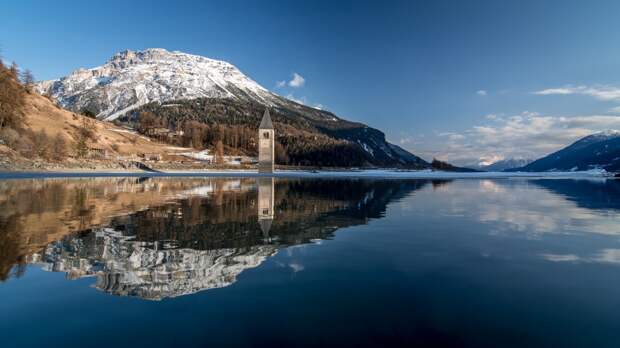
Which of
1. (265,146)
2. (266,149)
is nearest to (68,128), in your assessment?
(265,146)

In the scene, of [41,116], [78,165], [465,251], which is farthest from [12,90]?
[465,251]

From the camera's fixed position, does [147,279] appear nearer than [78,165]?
Yes

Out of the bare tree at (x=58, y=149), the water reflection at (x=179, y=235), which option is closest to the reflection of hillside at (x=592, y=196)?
the water reflection at (x=179, y=235)

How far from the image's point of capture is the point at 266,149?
395 ft

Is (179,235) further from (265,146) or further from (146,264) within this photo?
(265,146)

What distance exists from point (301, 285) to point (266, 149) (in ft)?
379

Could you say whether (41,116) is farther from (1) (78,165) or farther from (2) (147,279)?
(2) (147,279)

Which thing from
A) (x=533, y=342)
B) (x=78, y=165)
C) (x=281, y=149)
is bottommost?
(x=533, y=342)

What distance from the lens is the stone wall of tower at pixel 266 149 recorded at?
117312mm

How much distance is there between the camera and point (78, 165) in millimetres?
77500

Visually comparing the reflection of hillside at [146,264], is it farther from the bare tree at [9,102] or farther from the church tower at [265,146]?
the church tower at [265,146]

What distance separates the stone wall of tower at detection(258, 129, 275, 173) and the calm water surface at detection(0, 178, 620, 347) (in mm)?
104409

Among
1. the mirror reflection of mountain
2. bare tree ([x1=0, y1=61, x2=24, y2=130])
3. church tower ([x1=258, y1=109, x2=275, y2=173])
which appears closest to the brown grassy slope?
bare tree ([x1=0, y1=61, x2=24, y2=130])

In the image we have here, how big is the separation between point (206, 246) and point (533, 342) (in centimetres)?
789
